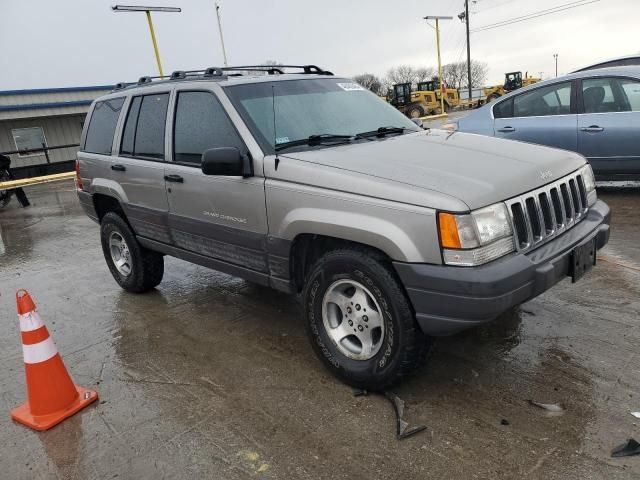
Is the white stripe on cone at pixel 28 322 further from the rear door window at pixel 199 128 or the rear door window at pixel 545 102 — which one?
the rear door window at pixel 545 102

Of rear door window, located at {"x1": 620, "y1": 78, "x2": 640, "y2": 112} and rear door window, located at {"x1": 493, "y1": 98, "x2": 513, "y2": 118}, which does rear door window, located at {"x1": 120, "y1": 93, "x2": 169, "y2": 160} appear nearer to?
rear door window, located at {"x1": 493, "y1": 98, "x2": 513, "y2": 118}

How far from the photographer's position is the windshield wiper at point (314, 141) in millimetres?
3561

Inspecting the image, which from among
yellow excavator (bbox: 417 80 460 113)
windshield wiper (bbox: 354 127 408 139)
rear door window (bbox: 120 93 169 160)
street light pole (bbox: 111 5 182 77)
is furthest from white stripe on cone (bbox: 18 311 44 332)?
yellow excavator (bbox: 417 80 460 113)

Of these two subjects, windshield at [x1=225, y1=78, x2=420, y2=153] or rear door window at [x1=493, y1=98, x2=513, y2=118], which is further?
rear door window at [x1=493, y1=98, x2=513, y2=118]

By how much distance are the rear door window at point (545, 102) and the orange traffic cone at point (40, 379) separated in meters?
6.42

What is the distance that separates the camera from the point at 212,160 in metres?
3.39

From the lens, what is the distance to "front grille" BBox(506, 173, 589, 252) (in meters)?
2.90

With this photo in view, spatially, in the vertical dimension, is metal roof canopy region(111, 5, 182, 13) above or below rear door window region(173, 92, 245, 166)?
above

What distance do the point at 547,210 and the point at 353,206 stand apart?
115cm

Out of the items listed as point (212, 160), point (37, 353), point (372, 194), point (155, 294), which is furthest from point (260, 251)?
point (155, 294)

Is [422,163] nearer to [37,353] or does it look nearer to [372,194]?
[372,194]

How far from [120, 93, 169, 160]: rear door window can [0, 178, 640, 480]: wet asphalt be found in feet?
4.76

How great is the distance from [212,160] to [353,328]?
4.52 ft

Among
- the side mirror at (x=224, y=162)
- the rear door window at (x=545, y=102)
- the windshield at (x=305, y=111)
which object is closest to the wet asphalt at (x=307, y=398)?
the side mirror at (x=224, y=162)
